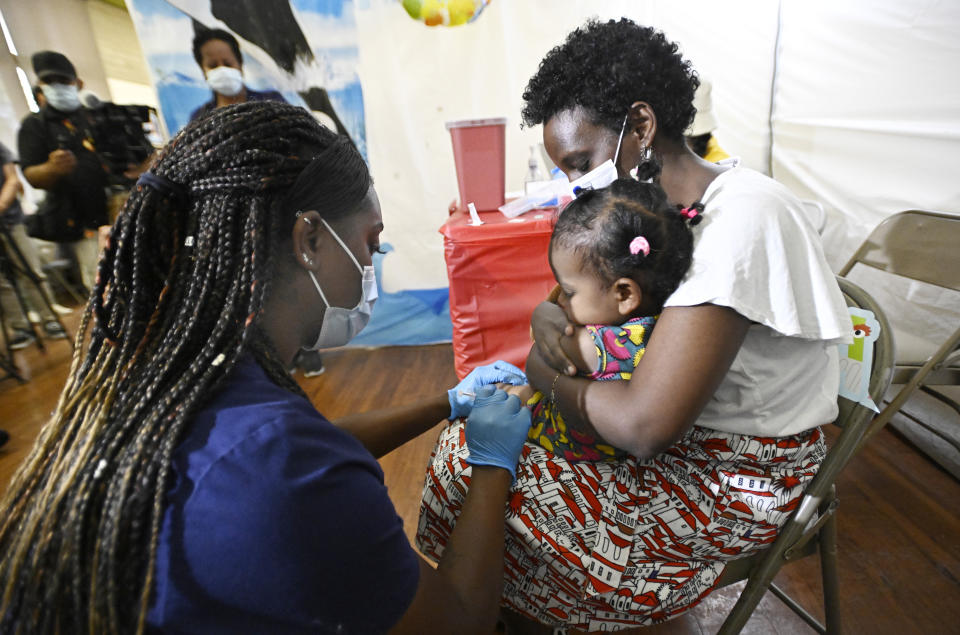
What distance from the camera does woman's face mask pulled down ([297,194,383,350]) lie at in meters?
0.81

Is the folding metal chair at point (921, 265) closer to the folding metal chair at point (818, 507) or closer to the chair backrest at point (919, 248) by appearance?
the chair backrest at point (919, 248)

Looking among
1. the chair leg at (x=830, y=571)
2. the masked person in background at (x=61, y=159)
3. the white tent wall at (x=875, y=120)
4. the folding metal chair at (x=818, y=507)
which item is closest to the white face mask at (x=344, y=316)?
the folding metal chair at (x=818, y=507)

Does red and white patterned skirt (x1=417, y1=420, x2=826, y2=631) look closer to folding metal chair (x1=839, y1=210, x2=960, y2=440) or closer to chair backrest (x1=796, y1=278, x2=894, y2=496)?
chair backrest (x1=796, y1=278, x2=894, y2=496)

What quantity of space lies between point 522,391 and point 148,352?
0.81 meters

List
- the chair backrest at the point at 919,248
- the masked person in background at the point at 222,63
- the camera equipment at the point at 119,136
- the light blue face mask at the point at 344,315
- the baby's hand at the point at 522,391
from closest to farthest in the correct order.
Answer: the light blue face mask at the point at 344,315 < the baby's hand at the point at 522,391 < the chair backrest at the point at 919,248 < the masked person in background at the point at 222,63 < the camera equipment at the point at 119,136

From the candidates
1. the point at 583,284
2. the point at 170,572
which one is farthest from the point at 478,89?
the point at 170,572

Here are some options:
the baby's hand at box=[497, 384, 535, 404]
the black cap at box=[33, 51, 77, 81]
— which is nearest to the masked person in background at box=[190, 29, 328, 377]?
the black cap at box=[33, 51, 77, 81]

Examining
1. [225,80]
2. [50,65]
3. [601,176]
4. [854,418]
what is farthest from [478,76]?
[50,65]

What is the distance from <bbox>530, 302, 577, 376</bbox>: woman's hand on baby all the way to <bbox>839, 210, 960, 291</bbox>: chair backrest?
127 cm

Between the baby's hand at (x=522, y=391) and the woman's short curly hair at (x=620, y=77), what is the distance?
2.13 feet

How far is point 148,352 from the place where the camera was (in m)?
0.63

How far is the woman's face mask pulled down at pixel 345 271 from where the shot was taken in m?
0.81

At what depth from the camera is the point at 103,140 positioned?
10.3ft

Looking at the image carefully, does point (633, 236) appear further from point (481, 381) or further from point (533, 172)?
point (533, 172)
